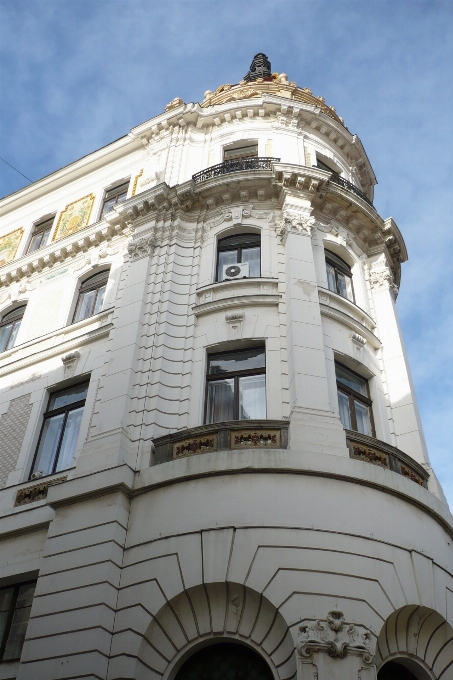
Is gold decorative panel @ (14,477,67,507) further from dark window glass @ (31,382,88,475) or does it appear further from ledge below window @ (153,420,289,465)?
ledge below window @ (153,420,289,465)

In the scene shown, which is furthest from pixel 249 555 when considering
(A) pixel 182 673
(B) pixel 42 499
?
(B) pixel 42 499

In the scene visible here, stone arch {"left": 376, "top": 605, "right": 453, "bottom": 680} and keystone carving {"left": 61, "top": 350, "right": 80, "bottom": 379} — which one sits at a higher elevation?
keystone carving {"left": 61, "top": 350, "right": 80, "bottom": 379}

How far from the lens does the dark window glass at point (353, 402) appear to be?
15266mm

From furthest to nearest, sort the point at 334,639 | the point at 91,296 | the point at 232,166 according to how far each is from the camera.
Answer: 1. the point at 232,166
2. the point at 91,296
3. the point at 334,639

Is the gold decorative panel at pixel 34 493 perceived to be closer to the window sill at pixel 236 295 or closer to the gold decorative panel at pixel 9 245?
the window sill at pixel 236 295

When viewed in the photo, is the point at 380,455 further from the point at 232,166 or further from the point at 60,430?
the point at 232,166

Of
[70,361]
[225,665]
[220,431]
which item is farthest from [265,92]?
[225,665]

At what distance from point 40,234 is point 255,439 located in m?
15.4

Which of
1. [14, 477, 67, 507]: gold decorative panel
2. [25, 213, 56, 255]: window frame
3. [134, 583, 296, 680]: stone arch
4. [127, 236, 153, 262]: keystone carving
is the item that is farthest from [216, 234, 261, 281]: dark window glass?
[134, 583, 296, 680]: stone arch

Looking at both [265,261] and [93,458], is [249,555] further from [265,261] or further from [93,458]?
[265,261]

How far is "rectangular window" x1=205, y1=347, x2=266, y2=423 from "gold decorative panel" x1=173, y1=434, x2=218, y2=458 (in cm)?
120

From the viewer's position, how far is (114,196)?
934 inches

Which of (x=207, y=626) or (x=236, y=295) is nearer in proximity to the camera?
(x=207, y=626)

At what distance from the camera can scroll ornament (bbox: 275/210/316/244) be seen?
18.0 metres
